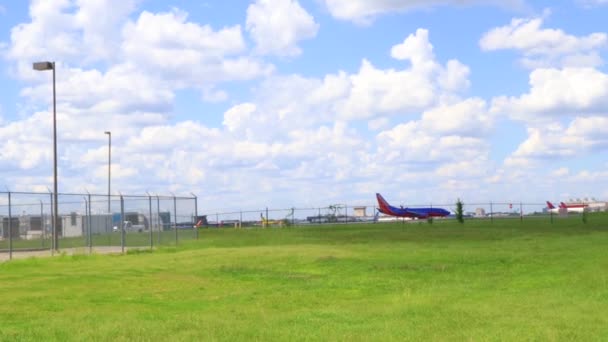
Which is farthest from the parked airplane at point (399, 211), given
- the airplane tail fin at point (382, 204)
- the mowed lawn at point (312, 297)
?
the mowed lawn at point (312, 297)

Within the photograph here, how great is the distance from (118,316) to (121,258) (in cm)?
1447

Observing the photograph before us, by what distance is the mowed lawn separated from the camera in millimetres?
10766

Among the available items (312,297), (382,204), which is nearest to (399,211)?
(382,204)

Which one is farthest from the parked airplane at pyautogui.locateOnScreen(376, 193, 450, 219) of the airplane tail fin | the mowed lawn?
the mowed lawn

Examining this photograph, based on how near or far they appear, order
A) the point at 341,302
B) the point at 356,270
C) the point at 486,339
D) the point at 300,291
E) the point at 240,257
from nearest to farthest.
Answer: the point at 486,339 → the point at 341,302 → the point at 300,291 → the point at 356,270 → the point at 240,257

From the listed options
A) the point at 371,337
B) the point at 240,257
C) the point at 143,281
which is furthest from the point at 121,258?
the point at 371,337

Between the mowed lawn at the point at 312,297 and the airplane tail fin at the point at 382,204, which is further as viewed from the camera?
the airplane tail fin at the point at 382,204

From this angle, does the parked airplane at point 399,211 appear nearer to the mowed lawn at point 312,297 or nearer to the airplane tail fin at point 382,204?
the airplane tail fin at point 382,204

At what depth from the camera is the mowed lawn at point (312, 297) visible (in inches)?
424

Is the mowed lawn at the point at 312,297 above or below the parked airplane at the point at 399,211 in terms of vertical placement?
below

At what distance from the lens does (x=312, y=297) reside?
1517 centimetres

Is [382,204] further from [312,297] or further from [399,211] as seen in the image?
[312,297]

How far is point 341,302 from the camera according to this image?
567 inches

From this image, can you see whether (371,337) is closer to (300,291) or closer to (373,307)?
(373,307)
